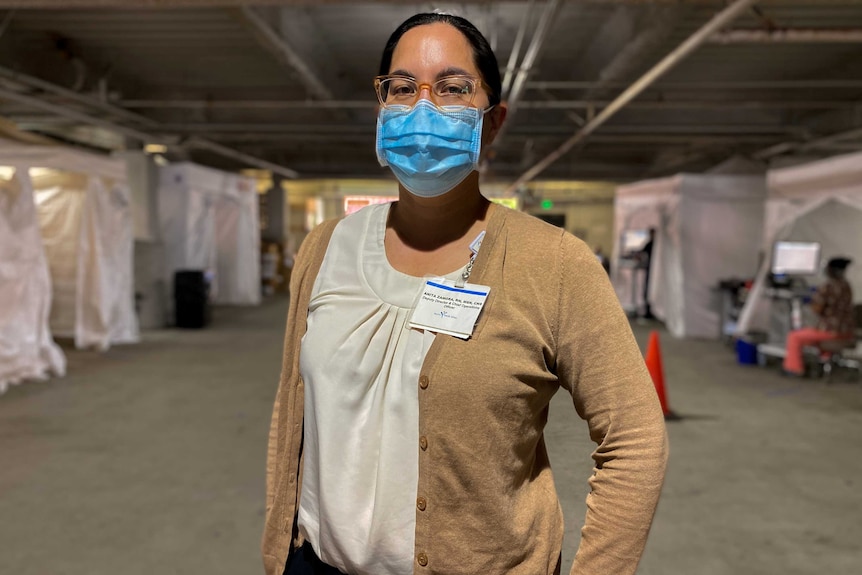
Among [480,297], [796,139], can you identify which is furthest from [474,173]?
[796,139]

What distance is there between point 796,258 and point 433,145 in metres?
7.81

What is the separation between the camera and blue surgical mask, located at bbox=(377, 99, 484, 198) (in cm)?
97

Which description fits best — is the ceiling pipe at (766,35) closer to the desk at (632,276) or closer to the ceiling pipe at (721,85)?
the ceiling pipe at (721,85)

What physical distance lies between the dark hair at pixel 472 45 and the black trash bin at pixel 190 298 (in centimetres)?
930

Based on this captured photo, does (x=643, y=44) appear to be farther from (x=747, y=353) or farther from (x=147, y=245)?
(x=147, y=245)

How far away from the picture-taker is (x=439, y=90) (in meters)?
0.96

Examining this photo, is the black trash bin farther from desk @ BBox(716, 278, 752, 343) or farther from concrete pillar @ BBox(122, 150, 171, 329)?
desk @ BBox(716, 278, 752, 343)

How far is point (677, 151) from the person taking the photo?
13047mm

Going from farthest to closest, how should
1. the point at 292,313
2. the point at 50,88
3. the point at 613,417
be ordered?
the point at 50,88, the point at 292,313, the point at 613,417

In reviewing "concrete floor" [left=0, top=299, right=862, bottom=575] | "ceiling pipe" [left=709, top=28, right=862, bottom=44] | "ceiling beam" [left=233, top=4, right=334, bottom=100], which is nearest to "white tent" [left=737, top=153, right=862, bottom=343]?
"ceiling pipe" [left=709, top=28, right=862, bottom=44]

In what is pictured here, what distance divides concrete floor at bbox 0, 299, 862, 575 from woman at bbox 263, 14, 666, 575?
20 centimetres

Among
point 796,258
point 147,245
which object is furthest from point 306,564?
point 147,245

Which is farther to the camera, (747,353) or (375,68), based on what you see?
(375,68)

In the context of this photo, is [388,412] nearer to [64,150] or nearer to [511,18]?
[511,18]
